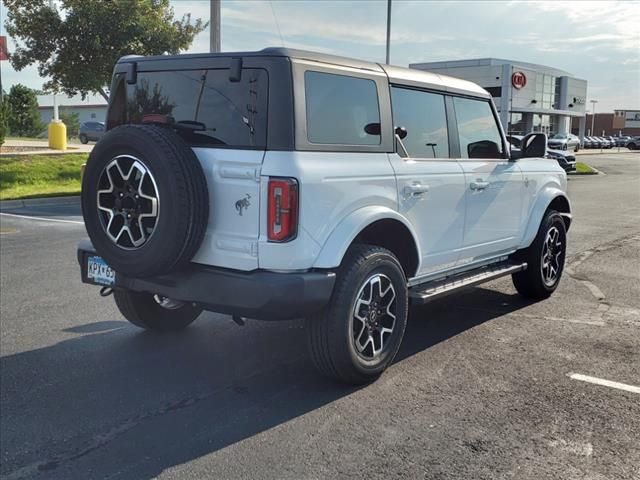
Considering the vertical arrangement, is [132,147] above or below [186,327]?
above

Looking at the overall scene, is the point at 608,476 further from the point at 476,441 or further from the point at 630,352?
the point at 630,352

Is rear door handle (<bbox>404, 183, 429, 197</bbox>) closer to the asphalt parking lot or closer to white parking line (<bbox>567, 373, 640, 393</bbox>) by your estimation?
the asphalt parking lot

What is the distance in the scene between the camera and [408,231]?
4445 mm

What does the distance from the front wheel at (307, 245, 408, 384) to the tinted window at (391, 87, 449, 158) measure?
947mm

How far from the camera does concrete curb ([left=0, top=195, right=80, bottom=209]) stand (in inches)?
557

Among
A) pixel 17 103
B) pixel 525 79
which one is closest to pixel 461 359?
pixel 17 103

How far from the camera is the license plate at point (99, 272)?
425 centimetres

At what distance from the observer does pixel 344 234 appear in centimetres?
390

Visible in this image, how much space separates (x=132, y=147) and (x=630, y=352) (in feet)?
12.7

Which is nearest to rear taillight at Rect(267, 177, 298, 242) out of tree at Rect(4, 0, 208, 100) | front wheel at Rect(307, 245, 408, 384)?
front wheel at Rect(307, 245, 408, 384)

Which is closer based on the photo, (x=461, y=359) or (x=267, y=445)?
(x=267, y=445)

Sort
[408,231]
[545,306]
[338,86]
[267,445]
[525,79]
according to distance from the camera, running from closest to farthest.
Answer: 1. [267,445]
2. [338,86]
3. [408,231]
4. [545,306]
5. [525,79]

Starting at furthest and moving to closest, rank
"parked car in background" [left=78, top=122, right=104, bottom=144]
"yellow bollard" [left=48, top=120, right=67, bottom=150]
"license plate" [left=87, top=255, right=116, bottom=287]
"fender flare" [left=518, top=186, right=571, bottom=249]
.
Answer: "parked car in background" [left=78, top=122, right=104, bottom=144] → "yellow bollard" [left=48, top=120, right=67, bottom=150] → "fender flare" [left=518, top=186, right=571, bottom=249] → "license plate" [left=87, top=255, right=116, bottom=287]

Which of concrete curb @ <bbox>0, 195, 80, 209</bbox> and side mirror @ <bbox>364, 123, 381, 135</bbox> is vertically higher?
side mirror @ <bbox>364, 123, 381, 135</bbox>
